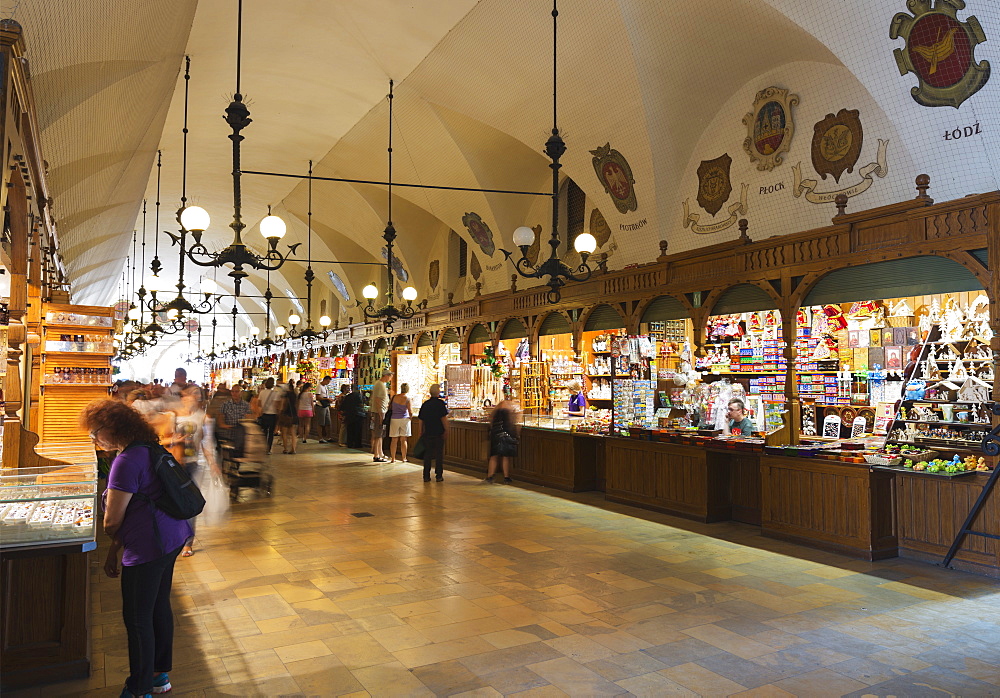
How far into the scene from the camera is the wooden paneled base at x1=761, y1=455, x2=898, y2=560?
6.22 m

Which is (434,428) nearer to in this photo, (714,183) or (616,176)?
(616,176)

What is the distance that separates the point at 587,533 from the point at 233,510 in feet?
13.9

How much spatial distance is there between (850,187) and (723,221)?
176 cm

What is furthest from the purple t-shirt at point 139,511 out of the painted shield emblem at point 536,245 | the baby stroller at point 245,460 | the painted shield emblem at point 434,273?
the painted shield emblem at point 434,273

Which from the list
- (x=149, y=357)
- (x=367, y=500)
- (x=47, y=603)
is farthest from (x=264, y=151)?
(x=149, y=357)

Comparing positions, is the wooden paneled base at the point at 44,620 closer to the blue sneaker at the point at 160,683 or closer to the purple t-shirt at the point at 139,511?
the blue sneaker at the point at 160,683

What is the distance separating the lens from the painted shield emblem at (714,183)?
907 cm

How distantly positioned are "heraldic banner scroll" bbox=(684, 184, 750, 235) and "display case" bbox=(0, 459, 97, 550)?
7599 millimetres

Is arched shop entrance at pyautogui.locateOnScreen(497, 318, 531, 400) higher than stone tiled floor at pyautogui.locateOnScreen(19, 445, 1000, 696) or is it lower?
higher

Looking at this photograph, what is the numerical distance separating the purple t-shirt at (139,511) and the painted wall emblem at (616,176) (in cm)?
808

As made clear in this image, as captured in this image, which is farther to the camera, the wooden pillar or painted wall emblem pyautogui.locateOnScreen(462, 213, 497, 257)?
painted wall emblem pyautogui.locateOnScreen(462, 213, 497, 257)

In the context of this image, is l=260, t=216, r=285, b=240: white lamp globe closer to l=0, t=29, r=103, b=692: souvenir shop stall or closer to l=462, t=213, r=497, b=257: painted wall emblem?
l=0, t=29, r=103, b=692: souvenir shop stall

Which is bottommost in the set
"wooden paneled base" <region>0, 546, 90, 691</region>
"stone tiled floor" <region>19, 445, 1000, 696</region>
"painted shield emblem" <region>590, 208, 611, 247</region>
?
"stone tiled floor" <region>19, 445, 1000, 696</region>

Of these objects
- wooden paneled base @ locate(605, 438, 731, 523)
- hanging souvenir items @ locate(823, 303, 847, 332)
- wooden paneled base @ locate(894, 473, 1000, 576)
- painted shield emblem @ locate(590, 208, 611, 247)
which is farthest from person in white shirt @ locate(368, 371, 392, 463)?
wooden paneled base @ locate(894, 473, 1000, 576)
